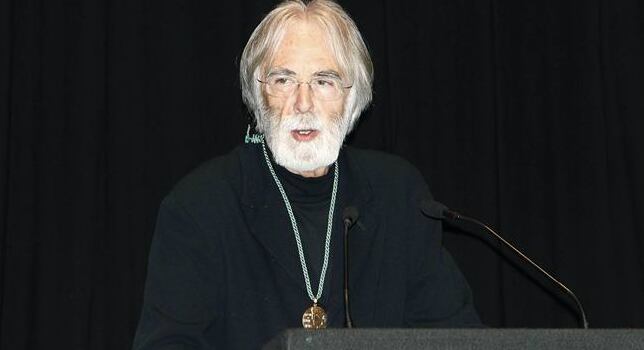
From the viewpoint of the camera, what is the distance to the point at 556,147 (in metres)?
4.52

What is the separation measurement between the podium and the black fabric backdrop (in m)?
2.43

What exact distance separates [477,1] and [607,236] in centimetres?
112

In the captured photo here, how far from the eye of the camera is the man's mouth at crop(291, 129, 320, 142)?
2746 mm

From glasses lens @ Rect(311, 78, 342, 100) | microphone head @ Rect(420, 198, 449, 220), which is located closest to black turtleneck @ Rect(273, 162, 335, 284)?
glasses lens @ Rect(311, 78, 342, 100)

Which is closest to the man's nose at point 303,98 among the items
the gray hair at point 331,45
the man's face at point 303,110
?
the man's face at point 303,110

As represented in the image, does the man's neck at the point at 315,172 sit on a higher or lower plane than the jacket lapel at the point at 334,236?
higher

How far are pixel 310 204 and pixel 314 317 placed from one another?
363 mm

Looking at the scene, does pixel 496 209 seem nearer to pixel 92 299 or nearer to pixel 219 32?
pixel 219 32

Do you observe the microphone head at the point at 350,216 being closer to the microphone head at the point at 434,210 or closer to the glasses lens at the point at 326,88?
the microphone head at the point at 434,210

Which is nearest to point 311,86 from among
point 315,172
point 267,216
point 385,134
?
point 315,172

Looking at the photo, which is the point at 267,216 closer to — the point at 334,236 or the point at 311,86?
the point at 334,236

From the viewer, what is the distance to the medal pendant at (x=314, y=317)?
8.47ft

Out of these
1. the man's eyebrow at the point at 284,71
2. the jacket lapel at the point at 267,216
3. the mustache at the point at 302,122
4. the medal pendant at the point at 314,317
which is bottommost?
the medal pendant at the point at 314,317

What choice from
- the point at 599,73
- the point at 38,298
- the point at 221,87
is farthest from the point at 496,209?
the point at 38,298
